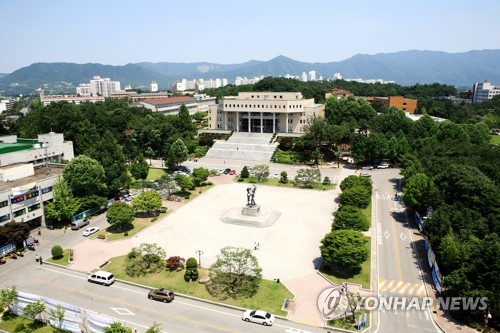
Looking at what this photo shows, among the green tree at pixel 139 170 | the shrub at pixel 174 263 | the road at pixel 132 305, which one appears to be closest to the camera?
the road at pixel 132 305

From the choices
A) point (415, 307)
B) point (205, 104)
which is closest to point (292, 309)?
point (415, 307)

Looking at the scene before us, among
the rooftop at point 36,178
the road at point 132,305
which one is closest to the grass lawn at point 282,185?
→ the rooftop at point 36,178

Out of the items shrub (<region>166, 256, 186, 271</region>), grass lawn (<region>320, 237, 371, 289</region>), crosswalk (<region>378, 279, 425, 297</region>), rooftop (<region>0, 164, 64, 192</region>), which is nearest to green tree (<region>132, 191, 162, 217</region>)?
rooftop (<region>0, 164, 64, 192</region>)

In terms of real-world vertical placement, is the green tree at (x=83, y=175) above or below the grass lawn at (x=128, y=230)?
above

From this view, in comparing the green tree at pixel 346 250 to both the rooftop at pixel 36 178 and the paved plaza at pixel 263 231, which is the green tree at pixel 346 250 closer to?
the paved plaza at pixel 263 231

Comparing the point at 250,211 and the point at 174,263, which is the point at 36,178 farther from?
the point at 250,211

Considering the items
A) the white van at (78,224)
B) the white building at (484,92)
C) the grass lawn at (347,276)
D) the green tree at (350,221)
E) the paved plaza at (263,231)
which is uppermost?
the white building at (484,92)

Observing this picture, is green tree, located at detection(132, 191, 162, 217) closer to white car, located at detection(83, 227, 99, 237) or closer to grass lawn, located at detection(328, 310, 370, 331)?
white car, located at detection(83, 227, 99, 237)
